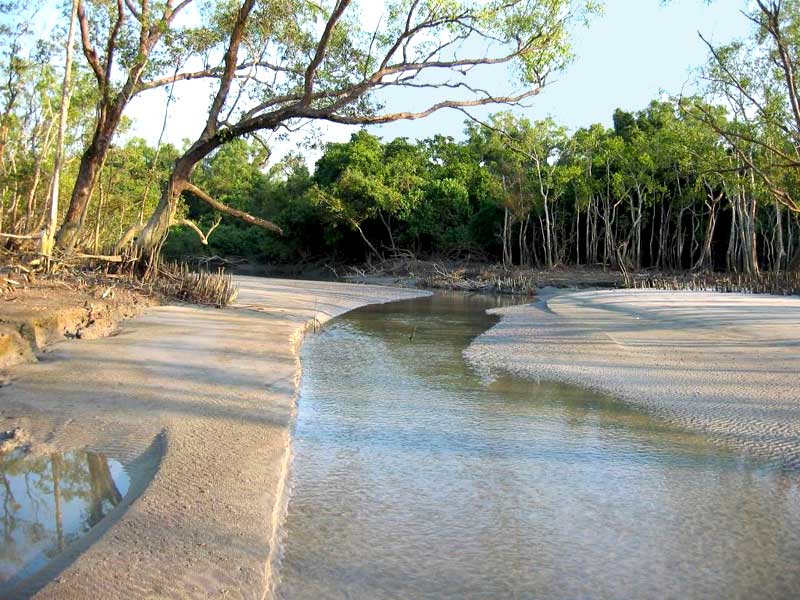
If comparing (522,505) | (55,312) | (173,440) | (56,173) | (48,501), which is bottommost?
(522,505)

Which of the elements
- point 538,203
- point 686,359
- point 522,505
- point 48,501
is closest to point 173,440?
point 48,501

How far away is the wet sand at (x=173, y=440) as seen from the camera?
3102 mm

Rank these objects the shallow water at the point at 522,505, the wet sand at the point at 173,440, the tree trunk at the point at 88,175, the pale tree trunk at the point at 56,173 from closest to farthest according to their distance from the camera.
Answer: the wet sand at the point at 173,440, the shallow water at the point at 522,505, the pale tree trunk at the point at 56,173, the tree trunk at the point at 88,175

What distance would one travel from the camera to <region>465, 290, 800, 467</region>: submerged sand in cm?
617

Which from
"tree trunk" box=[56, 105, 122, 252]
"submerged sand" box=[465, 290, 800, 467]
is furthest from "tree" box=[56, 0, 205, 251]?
"submerged sand" box=[465, 290, 800, 467]

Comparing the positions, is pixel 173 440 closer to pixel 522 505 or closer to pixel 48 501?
pixel 48 501

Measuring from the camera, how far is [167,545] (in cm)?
→ 335

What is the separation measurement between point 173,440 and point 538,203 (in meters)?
33.0

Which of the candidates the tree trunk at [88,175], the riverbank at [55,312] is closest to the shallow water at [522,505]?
the riverbank at [55,312]

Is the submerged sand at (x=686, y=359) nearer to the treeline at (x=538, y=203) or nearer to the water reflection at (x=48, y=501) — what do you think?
the water reflection at (x=48, y=501)

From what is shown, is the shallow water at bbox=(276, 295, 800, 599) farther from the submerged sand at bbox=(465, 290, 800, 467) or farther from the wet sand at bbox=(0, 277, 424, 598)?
the submerged sand at bbox=(465, 290, 800, 467)

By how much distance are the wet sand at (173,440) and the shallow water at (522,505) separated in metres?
0.26

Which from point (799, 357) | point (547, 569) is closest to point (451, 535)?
point (547, 569)

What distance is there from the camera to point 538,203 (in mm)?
36250
